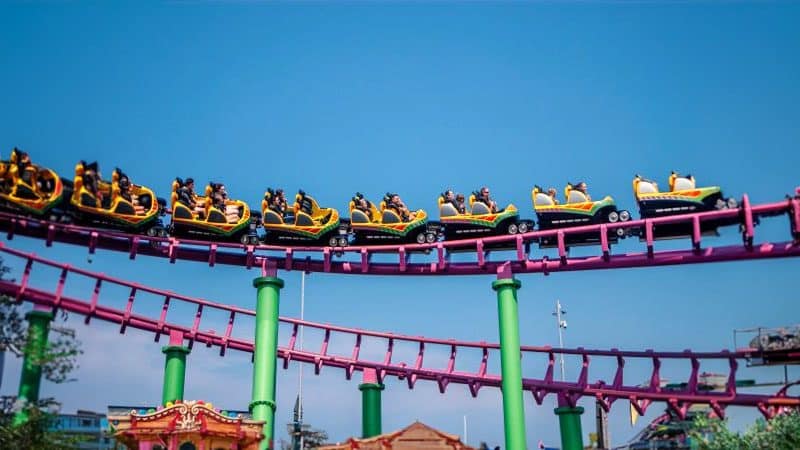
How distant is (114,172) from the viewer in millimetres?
26297

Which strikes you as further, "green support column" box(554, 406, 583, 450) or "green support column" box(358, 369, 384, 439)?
"green support column" box(358, 369, 384, 439)

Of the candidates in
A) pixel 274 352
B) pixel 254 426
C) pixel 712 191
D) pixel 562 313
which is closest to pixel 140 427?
pixel 254 426

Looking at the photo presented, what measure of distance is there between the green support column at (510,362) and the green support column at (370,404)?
5971 millimetres

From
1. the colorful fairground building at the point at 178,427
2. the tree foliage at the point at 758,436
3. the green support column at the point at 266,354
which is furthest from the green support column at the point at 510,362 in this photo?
the colorful fairground building at the point at 178,427

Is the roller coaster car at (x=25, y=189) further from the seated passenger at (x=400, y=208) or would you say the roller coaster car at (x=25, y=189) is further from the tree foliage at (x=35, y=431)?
the seated passenger at (x=400, y=208)

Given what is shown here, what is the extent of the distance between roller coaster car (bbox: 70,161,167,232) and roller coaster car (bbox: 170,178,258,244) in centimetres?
59

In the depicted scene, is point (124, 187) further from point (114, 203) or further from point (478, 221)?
point (478, 221)

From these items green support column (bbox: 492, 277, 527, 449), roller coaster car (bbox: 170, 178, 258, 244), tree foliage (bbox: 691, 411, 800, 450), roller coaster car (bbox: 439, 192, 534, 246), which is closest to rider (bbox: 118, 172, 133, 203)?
roller coaster car (bbox: 170, 178, 258, 244)

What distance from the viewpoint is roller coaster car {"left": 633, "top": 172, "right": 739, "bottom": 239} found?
25.2m

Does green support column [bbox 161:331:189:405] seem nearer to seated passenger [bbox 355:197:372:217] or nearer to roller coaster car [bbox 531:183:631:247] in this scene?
seated passenger [bbox 355:197:372:217]

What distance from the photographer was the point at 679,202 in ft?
83.6

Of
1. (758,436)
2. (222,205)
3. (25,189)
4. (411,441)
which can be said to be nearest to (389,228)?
(222,205)

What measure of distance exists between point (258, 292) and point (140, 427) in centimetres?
593

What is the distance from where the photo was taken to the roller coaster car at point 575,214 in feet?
86.4
